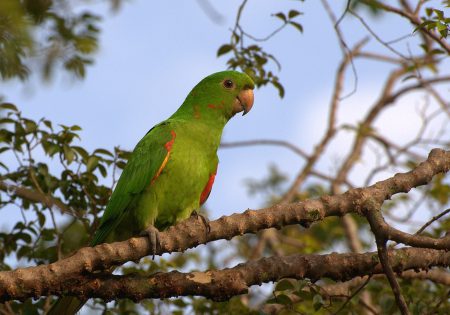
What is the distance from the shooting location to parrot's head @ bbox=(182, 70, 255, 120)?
466cm

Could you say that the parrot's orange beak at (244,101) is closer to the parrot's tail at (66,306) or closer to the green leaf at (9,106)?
the green leaf at (9,106)

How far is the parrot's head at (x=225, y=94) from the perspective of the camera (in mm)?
4664

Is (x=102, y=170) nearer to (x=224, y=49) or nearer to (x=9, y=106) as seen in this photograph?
(x=9, y=106)

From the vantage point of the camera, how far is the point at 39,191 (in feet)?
13.7

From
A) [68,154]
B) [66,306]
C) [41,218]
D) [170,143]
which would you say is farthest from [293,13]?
[66,306]

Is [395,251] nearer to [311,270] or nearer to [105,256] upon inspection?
[311,270]

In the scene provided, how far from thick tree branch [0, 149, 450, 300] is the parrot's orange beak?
4.96 feet

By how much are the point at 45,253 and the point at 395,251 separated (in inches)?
90.2

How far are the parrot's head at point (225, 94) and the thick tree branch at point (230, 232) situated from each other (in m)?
1.43

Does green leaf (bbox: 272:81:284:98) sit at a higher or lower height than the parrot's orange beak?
higher

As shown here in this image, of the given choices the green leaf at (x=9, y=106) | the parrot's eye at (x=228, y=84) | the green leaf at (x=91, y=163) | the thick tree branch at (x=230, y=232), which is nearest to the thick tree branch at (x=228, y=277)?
the thick tree branch at (x=230, y=232)

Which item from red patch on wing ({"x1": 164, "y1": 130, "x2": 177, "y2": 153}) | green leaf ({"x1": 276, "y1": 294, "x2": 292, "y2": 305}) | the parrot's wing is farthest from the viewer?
red patch on wing ({"x1": 164, "y1": 130, "x2": 177, "y2": 153})

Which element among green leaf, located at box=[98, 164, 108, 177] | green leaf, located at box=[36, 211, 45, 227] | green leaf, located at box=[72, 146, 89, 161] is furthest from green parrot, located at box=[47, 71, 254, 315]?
green leaf, located at box=[36, 211, 45, 227]

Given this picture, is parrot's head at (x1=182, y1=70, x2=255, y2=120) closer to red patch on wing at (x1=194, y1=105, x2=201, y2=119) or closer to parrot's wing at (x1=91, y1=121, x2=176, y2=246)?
red patch on wing at (x1=194, y1=105, x2=201, y2=119)
